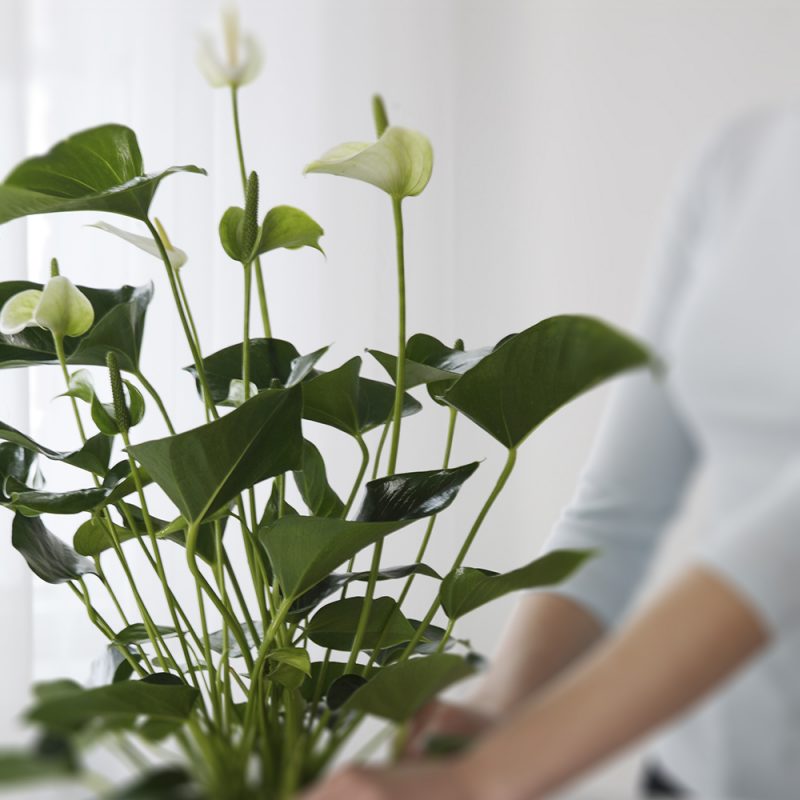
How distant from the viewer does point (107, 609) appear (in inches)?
63.2

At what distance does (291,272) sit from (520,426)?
4.00 ft

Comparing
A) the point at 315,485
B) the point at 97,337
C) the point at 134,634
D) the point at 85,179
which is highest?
the point at 85,179

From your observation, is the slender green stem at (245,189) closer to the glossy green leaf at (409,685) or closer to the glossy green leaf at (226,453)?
the glossy green leaf at (226,453)

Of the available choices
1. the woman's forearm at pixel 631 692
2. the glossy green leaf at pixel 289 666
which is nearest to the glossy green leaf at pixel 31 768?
the woman's forearm at pixel 631 692

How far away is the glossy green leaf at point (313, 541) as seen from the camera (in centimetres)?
56

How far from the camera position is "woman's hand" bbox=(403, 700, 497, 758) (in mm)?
461

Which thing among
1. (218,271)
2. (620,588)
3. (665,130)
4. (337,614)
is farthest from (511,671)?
(218,271)

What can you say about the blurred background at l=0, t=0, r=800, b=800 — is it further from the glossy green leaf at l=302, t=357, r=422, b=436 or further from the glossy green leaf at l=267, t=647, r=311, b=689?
the glossy green leaf at l=267, t=647, r=311, b=689

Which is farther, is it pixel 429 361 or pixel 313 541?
pixel 429 361

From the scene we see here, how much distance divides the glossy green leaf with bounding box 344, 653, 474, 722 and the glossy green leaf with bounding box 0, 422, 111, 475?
11.4 inches

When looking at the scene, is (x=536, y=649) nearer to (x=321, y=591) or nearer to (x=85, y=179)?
(x=321, y=591)

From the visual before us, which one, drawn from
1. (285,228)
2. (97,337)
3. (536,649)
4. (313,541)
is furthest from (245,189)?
(536,649)

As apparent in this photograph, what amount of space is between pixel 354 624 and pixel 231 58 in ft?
1.22

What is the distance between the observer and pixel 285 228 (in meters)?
0.70
